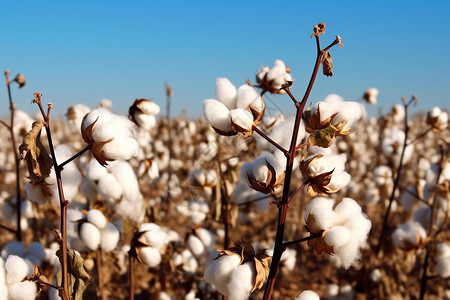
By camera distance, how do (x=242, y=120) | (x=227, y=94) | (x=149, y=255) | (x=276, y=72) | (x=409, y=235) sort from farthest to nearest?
(x=409, y=235)
(x=276, y=72)
(x=149, y=255)
(x=227, y=94)
(x=242, y=120)

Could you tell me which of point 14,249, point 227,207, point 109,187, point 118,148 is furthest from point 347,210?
point 14,249

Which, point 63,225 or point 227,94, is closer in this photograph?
point 63,225

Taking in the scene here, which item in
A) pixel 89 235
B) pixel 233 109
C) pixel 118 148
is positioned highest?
pixel 233 109

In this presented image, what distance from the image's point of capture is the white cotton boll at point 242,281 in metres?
1.11

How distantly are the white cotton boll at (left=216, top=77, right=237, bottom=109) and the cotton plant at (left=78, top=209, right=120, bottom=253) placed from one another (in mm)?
934

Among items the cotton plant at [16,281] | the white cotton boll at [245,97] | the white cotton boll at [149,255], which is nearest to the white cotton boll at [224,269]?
the white cotton boll at [245,97]

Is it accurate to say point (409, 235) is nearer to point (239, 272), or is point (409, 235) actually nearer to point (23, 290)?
point (239, 272)

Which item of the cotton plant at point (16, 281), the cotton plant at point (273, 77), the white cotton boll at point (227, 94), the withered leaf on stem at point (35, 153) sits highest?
the cotton plant at point (273, 77)

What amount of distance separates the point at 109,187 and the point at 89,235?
0.30 m

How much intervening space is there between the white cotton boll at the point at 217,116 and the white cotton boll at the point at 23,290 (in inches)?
31.1

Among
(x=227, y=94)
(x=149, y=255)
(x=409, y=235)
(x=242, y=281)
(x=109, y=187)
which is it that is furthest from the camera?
(x=409, y=235)

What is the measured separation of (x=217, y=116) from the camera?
1301 millimetres

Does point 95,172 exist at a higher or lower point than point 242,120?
higher

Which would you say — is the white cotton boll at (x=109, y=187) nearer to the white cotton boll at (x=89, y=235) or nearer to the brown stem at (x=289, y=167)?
the white cotton boll at (x=89, y=235)
